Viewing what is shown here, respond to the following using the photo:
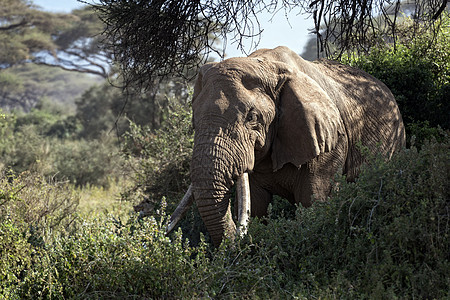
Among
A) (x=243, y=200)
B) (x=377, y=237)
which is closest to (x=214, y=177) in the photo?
(x=243, y=200)

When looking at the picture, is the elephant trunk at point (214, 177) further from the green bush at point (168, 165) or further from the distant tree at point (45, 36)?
the distant tree at point (45, 36)

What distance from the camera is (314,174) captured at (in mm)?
5781

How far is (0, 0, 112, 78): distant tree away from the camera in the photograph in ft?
93.6

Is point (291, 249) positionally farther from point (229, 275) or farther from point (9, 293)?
point (9, 293)

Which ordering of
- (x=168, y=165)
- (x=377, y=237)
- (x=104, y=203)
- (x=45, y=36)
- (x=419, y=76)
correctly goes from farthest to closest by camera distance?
(x=45, y=36), (x=104, y=203), (x=168, y=165), (x=419, y=76), (x=377, y=237)

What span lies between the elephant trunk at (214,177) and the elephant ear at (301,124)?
0.66 metres

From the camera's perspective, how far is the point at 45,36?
102 feet

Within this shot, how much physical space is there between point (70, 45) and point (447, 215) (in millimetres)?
31833

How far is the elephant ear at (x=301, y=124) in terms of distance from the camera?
5535 mm

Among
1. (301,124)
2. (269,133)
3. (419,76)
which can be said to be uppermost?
(419,76)

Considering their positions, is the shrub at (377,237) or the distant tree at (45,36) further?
the distant tree at (45,36)

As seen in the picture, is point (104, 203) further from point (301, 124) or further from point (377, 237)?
point (377, 237)

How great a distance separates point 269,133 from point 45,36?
2786 centimetres

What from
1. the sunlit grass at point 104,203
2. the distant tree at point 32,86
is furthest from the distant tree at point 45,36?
the sunlit grass at point 104,203
